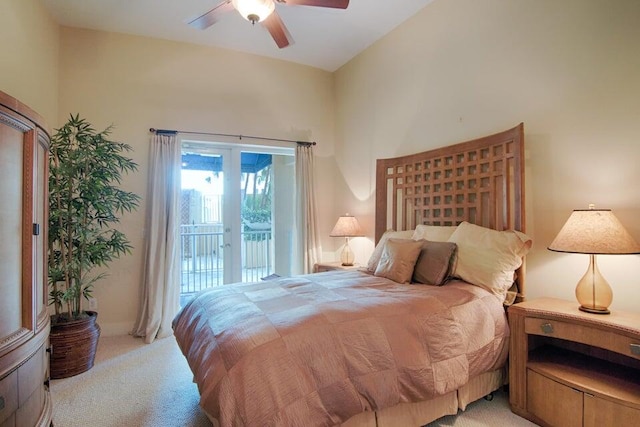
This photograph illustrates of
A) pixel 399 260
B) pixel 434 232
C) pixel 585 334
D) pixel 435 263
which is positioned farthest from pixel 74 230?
pixel 585 334

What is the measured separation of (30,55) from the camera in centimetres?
267

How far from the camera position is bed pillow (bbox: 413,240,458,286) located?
228 centimetres

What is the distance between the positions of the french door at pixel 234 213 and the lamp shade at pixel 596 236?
3171 millimetres

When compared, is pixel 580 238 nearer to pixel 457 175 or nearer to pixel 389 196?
pixel 457 175

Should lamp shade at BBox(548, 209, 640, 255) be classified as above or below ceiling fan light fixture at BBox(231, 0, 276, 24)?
below

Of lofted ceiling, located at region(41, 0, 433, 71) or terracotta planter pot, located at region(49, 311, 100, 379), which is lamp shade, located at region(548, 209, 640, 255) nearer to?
lofted ceiling, located at region(41, 0, 433, 71)

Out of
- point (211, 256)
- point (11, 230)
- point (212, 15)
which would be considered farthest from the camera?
point (211, 256)

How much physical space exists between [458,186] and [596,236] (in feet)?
3.85

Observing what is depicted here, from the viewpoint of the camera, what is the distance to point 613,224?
1.70m

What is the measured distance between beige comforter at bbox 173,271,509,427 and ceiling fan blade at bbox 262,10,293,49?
1987 mm

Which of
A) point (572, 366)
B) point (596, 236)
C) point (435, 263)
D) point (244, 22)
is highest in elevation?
point (244, 22)

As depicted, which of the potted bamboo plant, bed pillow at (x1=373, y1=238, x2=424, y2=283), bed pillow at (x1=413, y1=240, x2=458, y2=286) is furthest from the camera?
the potted bamboo plant

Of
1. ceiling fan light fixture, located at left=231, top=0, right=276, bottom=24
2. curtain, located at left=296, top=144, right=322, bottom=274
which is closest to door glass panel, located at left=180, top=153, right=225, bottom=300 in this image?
curtain, located at left=296, top=144, right=322, bottom=274

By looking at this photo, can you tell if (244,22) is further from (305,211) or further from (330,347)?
(330,347)
